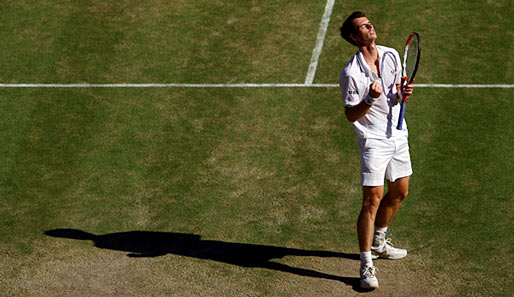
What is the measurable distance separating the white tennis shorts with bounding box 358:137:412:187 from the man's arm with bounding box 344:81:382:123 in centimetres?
38

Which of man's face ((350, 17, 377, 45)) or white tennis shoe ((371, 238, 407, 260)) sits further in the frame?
white tennis shoe ((371, 238, 407, 260))

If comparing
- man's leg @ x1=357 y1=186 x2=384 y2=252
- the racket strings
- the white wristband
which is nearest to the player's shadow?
man's leg @ x1=357 y1=186 x2=384 y2=252

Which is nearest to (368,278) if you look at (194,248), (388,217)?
(388,217)

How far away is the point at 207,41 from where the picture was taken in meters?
14.9

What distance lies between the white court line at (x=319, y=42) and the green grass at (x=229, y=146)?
127 mm

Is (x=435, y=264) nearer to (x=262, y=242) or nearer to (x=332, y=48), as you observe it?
(x=262, y=242)

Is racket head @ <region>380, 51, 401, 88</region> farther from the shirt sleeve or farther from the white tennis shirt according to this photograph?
the shirt sleeve

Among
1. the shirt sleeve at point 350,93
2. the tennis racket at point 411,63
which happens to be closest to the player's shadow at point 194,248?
the tennis racket at point 411,63

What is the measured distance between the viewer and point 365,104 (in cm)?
866

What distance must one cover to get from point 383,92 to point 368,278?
6.68ft

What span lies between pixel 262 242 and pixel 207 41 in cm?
558

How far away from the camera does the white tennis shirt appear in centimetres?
894

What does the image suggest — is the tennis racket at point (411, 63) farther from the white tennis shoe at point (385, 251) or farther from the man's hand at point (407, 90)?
the white tennis shoe at point (385, 251)

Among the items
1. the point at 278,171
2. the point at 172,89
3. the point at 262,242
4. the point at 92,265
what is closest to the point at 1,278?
the point at 92,265
